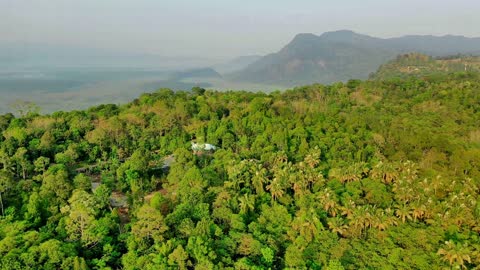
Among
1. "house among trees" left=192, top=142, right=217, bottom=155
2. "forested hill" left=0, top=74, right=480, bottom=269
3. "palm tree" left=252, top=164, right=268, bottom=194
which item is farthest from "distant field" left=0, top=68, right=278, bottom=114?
"palm tree" left=252, top=164, right=268, bottom=194

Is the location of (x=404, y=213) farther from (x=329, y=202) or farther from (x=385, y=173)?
(x=385, y=173)

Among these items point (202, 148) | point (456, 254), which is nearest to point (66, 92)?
point (202, 148)

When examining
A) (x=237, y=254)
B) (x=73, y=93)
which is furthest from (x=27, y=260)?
(x=73, y=93)

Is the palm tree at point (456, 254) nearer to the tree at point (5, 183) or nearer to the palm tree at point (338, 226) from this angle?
the palm tree at point (338, 226)

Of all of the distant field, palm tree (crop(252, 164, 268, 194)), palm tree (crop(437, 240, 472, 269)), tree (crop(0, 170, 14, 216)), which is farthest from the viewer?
the distant field

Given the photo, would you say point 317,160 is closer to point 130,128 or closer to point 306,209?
point 306,209

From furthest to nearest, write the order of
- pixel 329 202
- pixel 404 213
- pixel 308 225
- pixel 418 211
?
pixel 329 202 → pixel 418 211 → pixel 404 213 → pixel 308 225

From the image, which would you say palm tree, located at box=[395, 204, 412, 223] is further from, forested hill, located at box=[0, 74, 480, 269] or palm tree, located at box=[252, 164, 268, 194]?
palm tree, located at box=[252, 164, 268, 194]

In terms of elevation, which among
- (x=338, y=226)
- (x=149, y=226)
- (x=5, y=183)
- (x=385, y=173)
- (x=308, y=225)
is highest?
(x=5, y=183)
